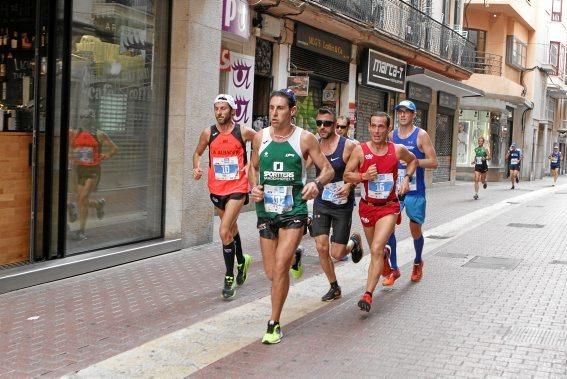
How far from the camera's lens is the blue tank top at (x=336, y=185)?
22.6 ft

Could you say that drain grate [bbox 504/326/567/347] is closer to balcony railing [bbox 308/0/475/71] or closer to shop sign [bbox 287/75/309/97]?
shop sign [bbox 287/75/309/97]

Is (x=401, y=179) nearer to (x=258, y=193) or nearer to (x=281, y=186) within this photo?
(x=281, y=186)

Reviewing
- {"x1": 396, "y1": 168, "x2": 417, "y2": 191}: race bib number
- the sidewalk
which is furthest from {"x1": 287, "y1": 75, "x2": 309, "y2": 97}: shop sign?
{"x1": 396, "y1": 168, "x2": 417, "y2": 191}: race bib number

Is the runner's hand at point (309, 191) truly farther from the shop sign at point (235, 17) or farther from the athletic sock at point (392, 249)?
the shop sign at point (235, 17)

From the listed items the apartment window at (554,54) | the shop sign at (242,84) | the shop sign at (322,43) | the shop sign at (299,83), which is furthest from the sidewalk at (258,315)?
the apartment window at (554,54)

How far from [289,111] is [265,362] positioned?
1.94 meters

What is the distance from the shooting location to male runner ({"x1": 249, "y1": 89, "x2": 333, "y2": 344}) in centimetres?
560

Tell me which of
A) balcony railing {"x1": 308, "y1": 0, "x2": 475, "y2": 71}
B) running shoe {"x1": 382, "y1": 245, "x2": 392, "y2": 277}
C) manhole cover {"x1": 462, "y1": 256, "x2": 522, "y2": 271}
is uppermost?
balcony railing {"x1": 308, "y1": 0, "x2": 475, "y2": 71}

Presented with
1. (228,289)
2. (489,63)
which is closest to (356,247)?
(228,289)

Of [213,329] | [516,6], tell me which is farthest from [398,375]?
[516,6]

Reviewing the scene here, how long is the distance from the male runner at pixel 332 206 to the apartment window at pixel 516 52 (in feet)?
108

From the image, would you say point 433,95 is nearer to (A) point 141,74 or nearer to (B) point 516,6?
(B) point 516,6

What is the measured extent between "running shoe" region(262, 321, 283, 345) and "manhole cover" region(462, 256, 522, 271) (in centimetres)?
440

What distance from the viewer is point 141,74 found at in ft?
30.9
